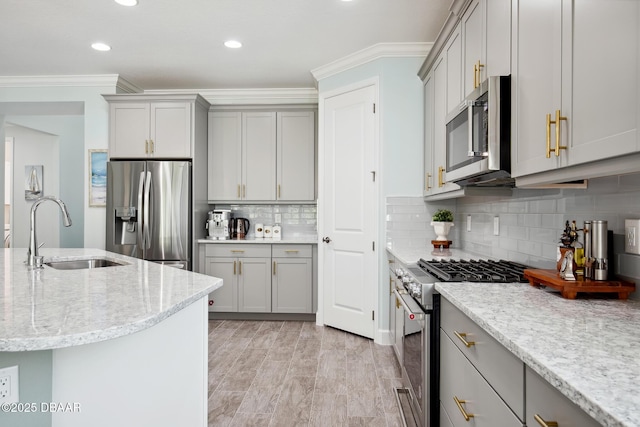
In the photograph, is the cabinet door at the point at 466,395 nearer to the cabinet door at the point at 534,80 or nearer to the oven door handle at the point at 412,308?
the oven door handle at the point at 412,308

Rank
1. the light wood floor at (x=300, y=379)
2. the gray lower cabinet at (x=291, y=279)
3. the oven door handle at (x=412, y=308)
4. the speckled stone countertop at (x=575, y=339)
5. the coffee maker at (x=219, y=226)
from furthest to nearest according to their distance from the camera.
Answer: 1. the coffee maker at (x=219, y=226)
2. the gray lower cabinet at (x=291, y=279)
3. the light wood floor at (x=300, y=379)
4. the oven door handle at (x=412, y=308)
5. the speckled stone countertop at (x=575, y=339)

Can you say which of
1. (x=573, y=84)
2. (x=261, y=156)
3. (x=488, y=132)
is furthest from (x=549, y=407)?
(x=261, y=156)

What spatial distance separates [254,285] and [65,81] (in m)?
3.01

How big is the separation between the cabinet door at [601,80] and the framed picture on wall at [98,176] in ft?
14.7

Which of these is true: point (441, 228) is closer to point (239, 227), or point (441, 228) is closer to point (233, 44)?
point (233, 44)

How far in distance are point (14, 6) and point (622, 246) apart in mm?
3913

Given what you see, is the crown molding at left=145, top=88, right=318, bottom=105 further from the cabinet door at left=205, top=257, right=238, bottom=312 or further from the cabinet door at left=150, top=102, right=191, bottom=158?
the cabinet door at left=205, top=257, right=238, bottom=312

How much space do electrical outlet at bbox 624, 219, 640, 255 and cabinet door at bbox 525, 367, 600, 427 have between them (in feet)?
2.46

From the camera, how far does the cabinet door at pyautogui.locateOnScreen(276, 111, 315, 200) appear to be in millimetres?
4691

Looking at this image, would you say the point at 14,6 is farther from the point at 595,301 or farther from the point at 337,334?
the point at 595,301

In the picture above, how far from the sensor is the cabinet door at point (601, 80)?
996 millimetres

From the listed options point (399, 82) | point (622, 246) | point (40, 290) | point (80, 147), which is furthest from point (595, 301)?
point (80, 147)

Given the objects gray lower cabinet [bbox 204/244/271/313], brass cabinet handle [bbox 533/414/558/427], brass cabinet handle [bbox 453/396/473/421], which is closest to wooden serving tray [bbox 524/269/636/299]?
brass cabinet handle [bbox 453/396/473/421]

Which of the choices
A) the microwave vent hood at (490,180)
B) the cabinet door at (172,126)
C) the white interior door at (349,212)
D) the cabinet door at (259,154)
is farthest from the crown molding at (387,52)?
the cabinet door at (172,126)
